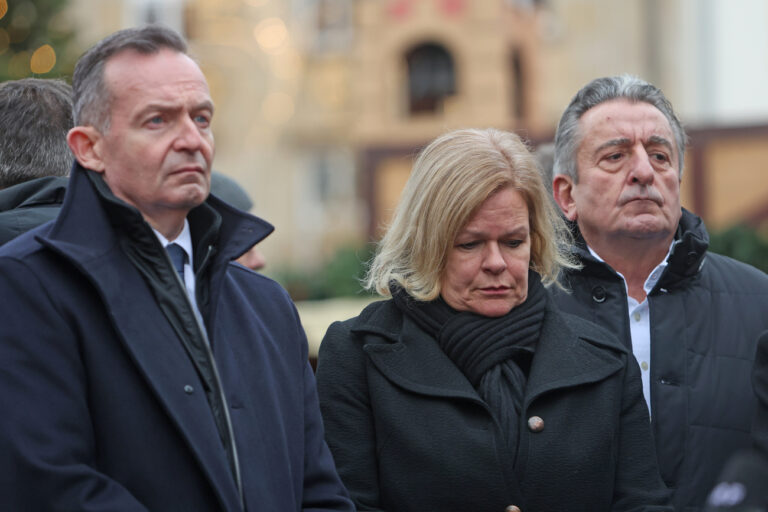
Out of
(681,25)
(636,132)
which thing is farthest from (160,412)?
(681,25)

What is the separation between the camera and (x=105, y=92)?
2754mm

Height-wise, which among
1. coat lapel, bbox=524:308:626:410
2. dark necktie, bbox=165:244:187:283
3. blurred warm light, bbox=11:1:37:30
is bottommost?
coat lapel, bbox=524:308:626:410

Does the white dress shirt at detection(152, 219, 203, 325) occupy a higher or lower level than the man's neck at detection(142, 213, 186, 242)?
lower

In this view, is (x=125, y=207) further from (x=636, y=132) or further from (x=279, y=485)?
(x=636, y=132)

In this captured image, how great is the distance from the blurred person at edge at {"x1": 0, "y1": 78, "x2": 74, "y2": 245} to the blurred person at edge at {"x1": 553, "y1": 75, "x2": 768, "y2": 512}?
1.63 meters

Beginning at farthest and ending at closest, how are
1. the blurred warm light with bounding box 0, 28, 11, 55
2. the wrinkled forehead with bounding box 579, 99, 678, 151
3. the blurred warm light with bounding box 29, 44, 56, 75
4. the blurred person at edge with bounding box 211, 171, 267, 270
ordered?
the blurred warm light with bounding box 0, 28, 11, 55
the blurred warm light with bounding box 29, 44, 56, 75
the blurred person at edge with bounding box 211, 171, 267, 270
the wrinkled forehead with bounding box 579, 99, 678, 151

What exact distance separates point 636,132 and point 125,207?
1.78 meters

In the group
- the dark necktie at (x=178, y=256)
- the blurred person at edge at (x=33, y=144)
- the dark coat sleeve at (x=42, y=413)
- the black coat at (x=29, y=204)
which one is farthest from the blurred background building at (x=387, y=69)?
the dark coat sleeve at (x=42, y=413)

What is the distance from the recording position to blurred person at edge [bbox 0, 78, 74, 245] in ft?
10.6

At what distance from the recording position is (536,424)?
119 inches

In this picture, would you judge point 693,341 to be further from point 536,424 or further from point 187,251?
point 187,251

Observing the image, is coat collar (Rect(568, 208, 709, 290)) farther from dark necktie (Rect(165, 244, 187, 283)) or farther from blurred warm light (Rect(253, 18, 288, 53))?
blurred warm light (Rect(253, 18, 288, 53))

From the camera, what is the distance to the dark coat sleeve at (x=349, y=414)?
3076 mm

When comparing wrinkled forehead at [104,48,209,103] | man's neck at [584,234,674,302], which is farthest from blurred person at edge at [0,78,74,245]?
man's neck at [584,234,674,302]
